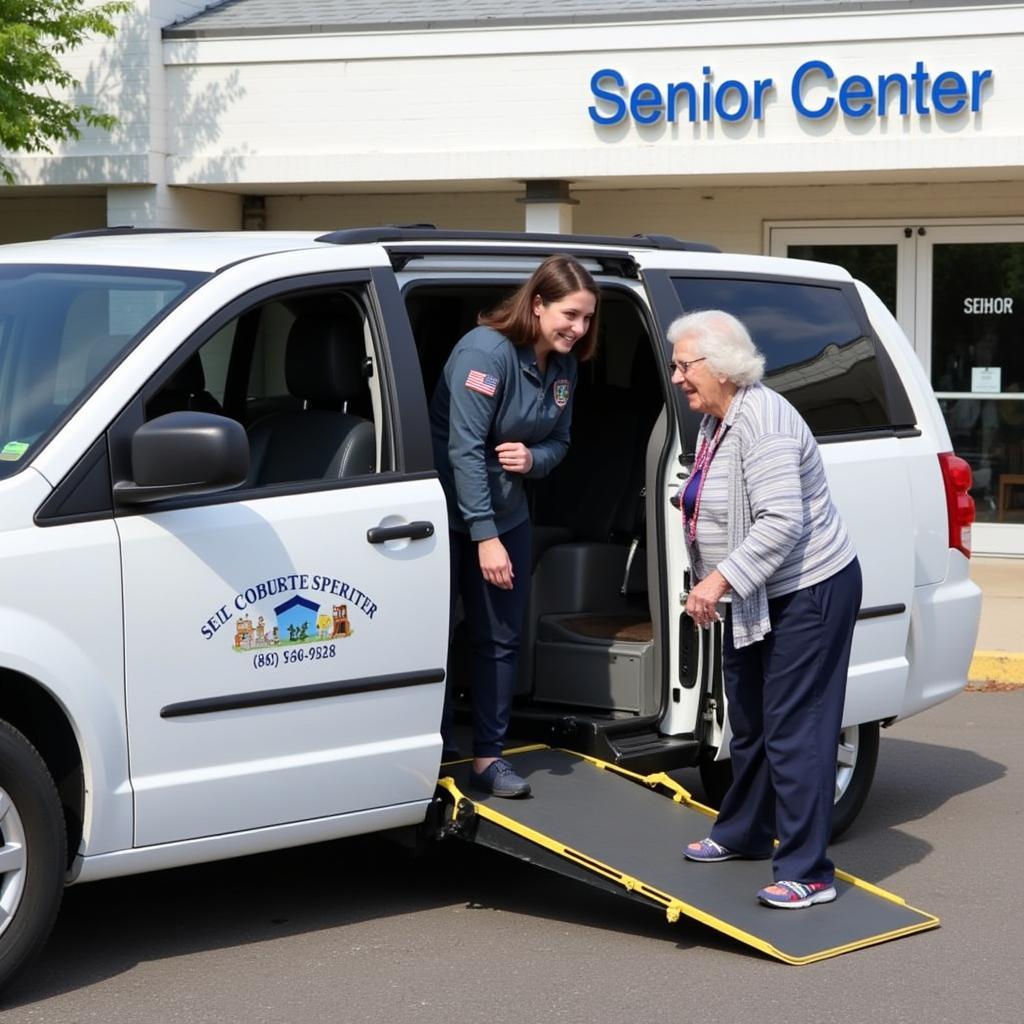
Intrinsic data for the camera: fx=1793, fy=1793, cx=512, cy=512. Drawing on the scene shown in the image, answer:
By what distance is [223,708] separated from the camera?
180 inches

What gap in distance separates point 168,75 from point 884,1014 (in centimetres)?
1158

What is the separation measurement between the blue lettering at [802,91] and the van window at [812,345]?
22.8ft

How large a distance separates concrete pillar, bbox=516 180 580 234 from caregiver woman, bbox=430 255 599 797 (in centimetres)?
854

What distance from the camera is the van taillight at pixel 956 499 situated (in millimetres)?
6402

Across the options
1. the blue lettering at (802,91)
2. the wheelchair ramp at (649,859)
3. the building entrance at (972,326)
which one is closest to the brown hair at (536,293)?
the wheelchair ramp at (649,859)

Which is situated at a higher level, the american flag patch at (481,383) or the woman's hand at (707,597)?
the american flag patch at (481,383)

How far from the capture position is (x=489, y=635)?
5426 mm

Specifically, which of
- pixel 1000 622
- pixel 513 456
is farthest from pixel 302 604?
pixel 1000 622

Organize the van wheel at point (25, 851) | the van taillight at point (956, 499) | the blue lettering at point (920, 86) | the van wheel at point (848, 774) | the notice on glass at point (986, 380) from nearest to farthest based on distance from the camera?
the van wheel at point (25, 851) < the van wheel at point (848, 774) < the van taillight at point (956, 499) < the blue lettering at point (920, 86) < the notice on glass at point (986, 380)

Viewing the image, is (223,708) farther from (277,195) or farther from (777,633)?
(277,195)

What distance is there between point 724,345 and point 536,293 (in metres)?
0.63

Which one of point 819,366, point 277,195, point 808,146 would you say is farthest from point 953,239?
point 819,366

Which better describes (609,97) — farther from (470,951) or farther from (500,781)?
(470,951)

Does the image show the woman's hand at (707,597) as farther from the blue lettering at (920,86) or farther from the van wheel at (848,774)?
the blue lettering at (920,86)
